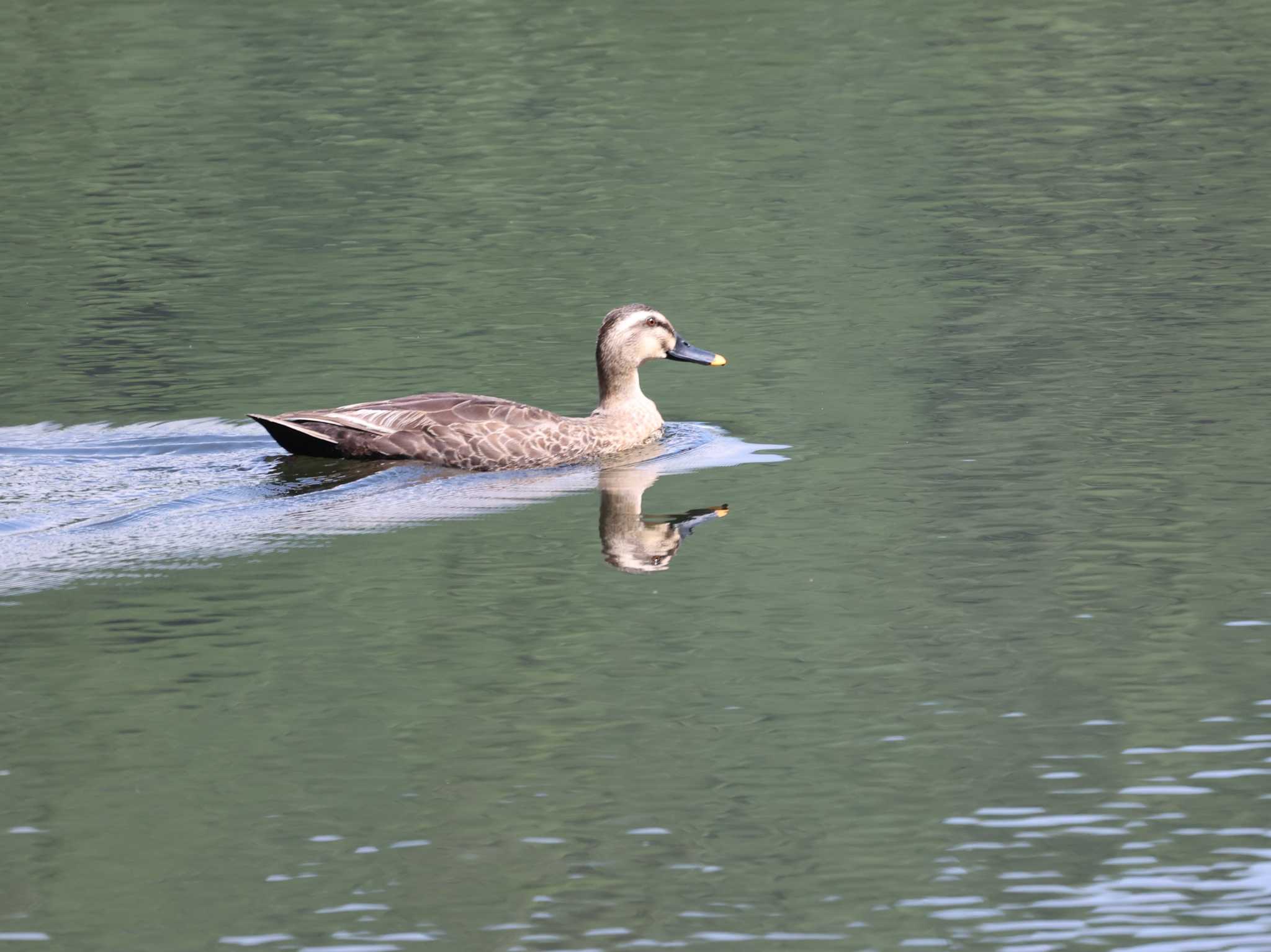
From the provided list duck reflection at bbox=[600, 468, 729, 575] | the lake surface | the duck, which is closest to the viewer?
the lake surface

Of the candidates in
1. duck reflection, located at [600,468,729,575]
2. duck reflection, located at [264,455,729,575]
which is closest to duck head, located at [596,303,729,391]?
duck reflection, located at [264,455,729,575]

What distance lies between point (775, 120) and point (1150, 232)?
9428mm

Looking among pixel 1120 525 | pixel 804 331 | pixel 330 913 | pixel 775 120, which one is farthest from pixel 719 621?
pixel 775 120

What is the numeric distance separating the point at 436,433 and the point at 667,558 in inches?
117

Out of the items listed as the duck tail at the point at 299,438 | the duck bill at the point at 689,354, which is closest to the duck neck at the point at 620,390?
the duck bill at the point at 689,354

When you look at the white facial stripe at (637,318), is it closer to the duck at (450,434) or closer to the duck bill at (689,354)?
the duck bill at (689,354)

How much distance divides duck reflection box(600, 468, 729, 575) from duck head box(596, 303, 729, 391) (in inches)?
57.1

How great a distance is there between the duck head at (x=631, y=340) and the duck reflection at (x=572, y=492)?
2.96ft

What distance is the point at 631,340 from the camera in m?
16.5

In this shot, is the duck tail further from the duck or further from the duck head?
the duck head

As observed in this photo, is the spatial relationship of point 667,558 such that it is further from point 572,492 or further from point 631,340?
point 631,340

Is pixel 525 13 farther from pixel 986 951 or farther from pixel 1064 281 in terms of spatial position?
pixel 986 951

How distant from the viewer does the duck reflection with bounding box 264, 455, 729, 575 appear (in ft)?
43.0

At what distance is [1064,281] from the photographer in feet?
67.1
